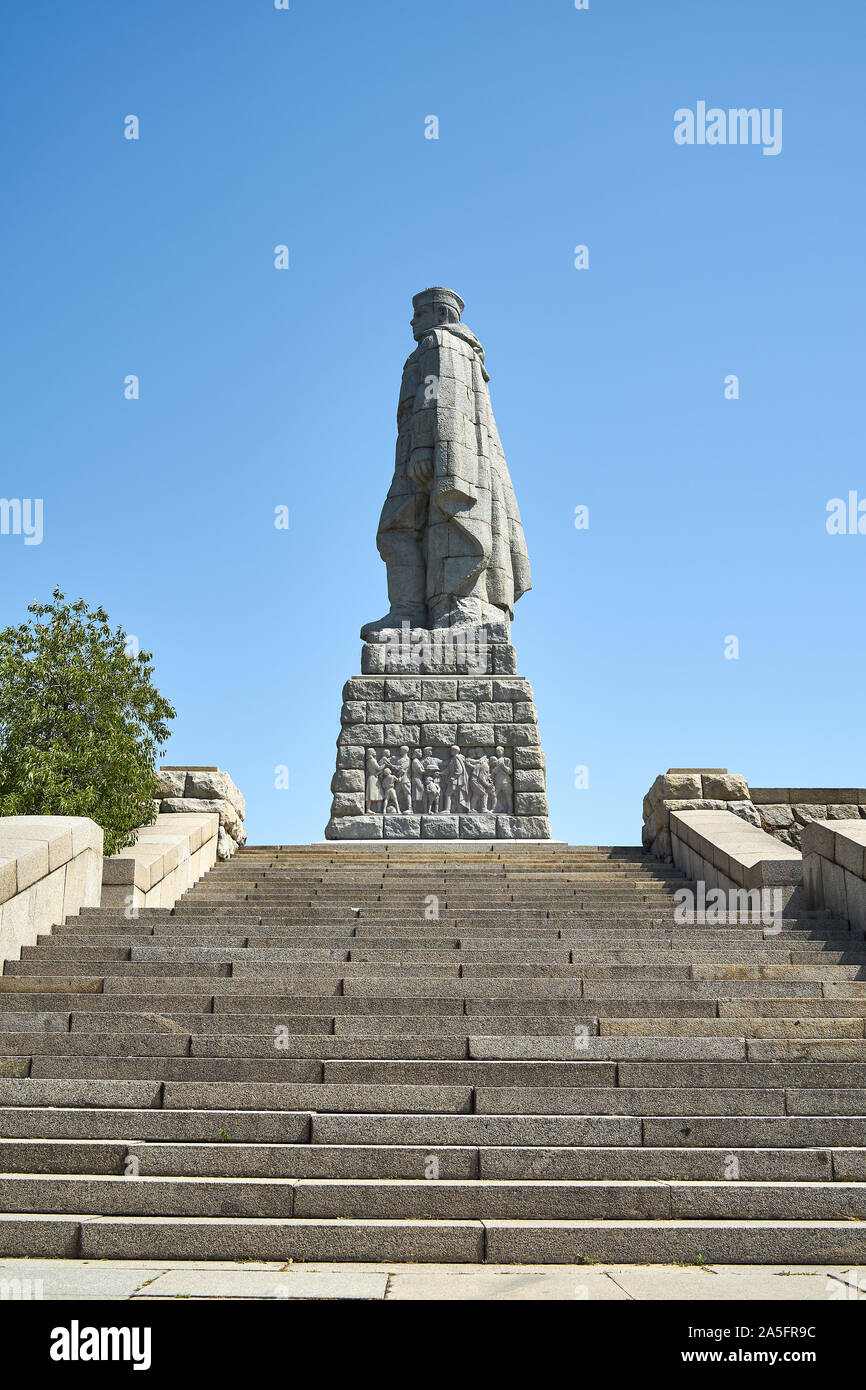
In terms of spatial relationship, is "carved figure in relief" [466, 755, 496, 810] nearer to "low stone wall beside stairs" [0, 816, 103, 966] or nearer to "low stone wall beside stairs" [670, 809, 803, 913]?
"low stone wall beside stairs" [670, 809, 803, 913]

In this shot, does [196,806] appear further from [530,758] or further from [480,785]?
[530,758]

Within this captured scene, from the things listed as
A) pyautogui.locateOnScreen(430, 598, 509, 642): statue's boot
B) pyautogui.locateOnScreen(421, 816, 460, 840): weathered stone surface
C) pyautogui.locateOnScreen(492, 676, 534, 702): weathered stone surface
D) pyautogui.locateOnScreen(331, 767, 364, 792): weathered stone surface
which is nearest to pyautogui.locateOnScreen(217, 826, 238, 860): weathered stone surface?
pyautogui.locateOnScreen(331, 767, 364, 792): weathered stone surface

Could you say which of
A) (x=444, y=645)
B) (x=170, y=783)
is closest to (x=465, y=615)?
(x=444, y=645)

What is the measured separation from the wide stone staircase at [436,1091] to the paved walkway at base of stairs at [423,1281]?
14cm

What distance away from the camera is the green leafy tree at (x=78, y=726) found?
12039mm

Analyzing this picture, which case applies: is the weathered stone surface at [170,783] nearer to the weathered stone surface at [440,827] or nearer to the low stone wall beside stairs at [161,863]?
the low stone wall beside stairs at [161,863]

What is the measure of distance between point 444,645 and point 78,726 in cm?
657

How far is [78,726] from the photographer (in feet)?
42.4

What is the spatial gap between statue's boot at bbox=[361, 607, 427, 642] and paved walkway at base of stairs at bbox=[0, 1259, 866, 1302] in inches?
548

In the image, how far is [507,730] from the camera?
56.7 feet

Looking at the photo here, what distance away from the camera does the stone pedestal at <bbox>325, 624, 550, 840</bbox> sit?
1680 centimetres

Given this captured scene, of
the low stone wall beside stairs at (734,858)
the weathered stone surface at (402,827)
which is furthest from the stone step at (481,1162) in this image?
the weathered stone surface at (402,827)

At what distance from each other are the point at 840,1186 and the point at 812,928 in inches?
173
